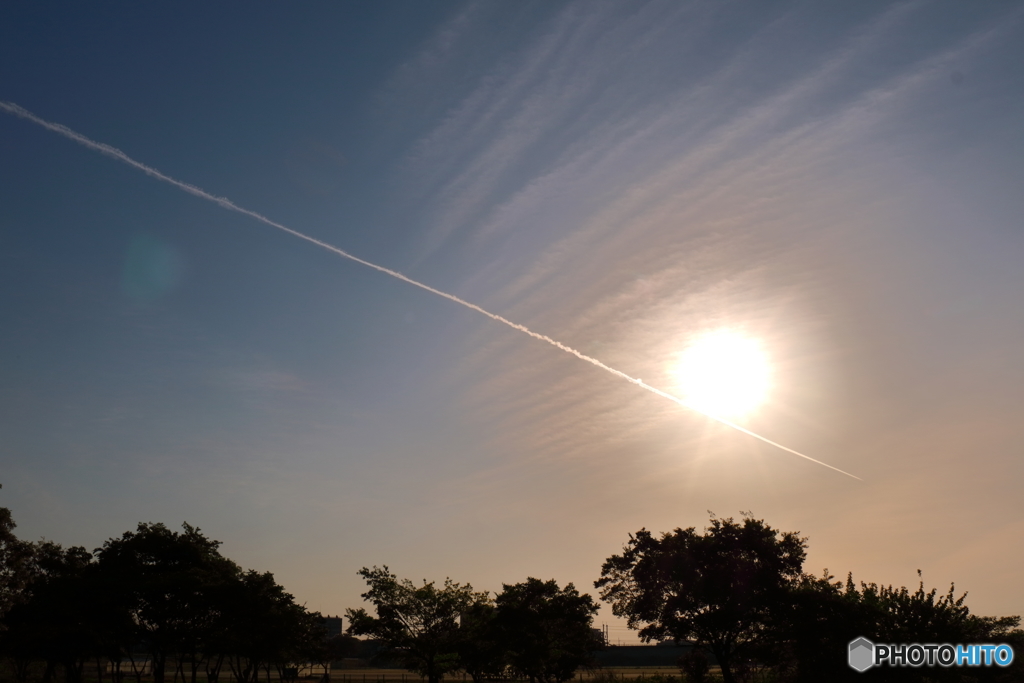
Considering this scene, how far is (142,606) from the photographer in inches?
1925

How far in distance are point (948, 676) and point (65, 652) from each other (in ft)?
171

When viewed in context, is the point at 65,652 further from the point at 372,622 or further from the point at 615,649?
the point at 615,649

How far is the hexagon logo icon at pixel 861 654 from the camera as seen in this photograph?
3114cm

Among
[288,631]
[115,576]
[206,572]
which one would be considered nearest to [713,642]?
[288,631]

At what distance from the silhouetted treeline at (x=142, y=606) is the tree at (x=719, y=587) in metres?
28.2

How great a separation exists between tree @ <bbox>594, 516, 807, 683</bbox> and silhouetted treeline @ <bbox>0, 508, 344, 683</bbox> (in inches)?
1110

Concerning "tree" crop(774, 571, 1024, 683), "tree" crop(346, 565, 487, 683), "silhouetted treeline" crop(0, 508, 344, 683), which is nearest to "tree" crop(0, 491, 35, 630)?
"silhouetted treeline" crop(0, 508, 344, 683)

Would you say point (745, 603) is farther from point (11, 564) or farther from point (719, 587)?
point (11, 564)

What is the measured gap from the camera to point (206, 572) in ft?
162

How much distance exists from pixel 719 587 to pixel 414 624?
2209 centimetres

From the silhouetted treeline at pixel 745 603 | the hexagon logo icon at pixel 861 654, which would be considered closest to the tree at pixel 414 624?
the silhouetted treeline at pixel 745 603

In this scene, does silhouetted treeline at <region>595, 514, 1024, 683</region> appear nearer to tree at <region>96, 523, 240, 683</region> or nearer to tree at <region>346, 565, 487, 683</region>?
tree at <region>346, 565, 487, 683</region>

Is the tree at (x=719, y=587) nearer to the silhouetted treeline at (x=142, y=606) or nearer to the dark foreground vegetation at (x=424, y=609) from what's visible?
the dark foreground vegetation at (x=424, y=609)

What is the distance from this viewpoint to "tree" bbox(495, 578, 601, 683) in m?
53.1
